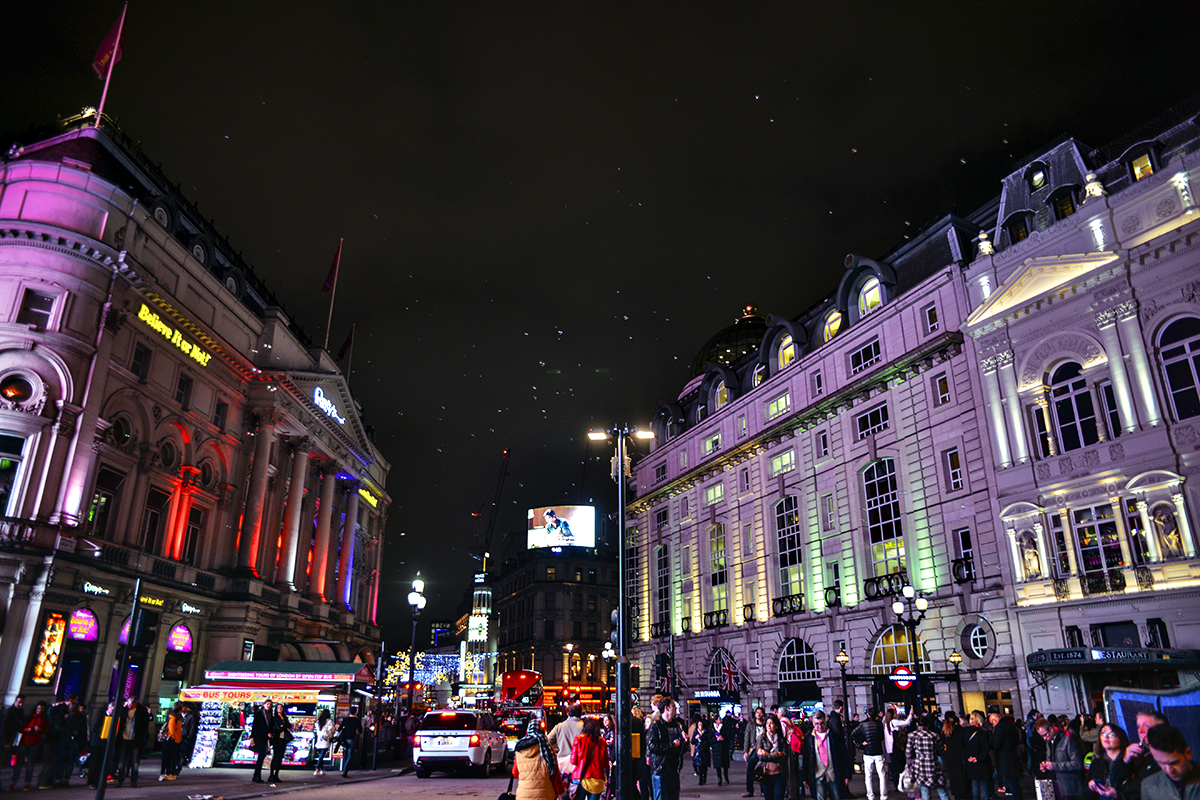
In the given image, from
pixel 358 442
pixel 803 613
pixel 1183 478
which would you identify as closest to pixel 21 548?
pixel 358 442

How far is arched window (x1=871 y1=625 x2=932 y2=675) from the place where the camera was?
106ft

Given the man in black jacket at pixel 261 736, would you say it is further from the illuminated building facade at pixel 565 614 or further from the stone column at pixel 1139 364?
the illuminated building facade at pixel 565 614

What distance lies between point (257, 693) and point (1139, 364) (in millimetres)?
32319

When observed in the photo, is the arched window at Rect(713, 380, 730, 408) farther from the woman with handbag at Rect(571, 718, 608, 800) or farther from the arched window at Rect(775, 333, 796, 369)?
the woman with handbag at Rect(571, 718, 608, 800)

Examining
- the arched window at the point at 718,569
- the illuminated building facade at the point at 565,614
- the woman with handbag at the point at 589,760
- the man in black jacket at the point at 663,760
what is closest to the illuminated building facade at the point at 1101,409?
the man in black jacket at the point at 663,760

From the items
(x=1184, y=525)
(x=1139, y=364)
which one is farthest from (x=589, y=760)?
(x=1139, y=364)

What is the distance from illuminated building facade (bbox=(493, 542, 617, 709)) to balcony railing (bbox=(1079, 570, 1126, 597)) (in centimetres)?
8327

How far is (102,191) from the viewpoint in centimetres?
3117

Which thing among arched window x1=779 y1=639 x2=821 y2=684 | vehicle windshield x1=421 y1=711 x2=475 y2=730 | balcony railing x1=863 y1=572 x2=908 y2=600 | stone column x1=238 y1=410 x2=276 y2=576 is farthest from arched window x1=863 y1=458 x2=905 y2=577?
stone column x1=238 y1=410 x2=276 y2=576

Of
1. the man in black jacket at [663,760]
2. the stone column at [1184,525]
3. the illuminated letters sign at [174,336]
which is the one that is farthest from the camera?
the illuminated letters sign at [174,336]

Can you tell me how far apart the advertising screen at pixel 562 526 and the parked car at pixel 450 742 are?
2583 inches

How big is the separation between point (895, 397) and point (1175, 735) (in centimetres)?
3192

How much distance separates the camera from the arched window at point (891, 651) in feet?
106

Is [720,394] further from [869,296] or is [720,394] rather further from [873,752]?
[873,752]
